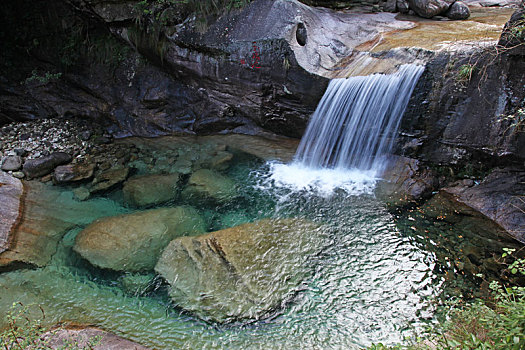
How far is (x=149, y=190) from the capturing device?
568 cm

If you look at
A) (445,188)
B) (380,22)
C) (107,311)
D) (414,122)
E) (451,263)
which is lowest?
(107,311)

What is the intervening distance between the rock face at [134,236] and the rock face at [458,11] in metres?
6.78

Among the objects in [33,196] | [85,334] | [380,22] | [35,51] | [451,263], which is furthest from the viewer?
[35,51]

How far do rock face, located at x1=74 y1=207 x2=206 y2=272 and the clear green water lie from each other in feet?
0.57

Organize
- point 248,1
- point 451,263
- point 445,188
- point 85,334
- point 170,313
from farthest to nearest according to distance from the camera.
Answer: point 248,1 → point 445,188 → point 451,263 → point 170,313 → point 85,334

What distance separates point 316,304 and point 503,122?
3.69 m

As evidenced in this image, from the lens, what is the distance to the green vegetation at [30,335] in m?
2.66

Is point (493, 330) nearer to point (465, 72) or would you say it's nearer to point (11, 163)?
point (465, 72)

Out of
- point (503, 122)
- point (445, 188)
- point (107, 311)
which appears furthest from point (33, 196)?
point (503, 122)

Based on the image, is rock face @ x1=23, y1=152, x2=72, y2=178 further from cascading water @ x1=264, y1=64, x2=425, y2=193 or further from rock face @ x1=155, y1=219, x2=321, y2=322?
cascading water @ x1=264, y1=64, x2=425, y2=193

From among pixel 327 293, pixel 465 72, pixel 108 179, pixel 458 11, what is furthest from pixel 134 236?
pixel 458 11

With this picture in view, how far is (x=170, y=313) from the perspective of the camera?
12.0 ft

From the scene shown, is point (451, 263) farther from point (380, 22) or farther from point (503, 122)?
point (380, 22)

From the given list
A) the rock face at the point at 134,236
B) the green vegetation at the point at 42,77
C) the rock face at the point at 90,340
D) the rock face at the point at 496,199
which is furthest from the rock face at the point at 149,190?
the rock face at the point at 496,199
